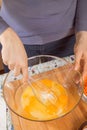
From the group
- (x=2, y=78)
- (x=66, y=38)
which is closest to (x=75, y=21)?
(x=66, y=38)

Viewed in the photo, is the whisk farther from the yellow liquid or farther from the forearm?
the forearm

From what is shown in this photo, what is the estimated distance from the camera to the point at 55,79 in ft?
2.56

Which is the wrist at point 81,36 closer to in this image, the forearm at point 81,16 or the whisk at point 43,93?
the forearm at point 81,16

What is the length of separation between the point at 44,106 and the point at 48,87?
0.27ft

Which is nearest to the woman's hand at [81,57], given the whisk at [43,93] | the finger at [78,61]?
the finger at [78,61]

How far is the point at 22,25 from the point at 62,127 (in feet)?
1.23

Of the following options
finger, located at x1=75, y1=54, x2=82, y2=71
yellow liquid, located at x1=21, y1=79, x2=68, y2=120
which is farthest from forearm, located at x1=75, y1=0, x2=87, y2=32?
yellow liquid, located at x1=21, y1=79, x2=68, y2=120

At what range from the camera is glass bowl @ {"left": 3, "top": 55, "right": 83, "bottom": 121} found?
63cm

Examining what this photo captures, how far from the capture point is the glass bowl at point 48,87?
0.63 metres

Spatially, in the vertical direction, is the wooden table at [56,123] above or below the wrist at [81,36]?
below

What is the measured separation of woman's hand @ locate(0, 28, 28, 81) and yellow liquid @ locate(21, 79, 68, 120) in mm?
58

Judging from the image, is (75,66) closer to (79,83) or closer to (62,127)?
(79,83)

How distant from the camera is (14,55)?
65 centimetres

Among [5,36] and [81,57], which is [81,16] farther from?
[5,36]
